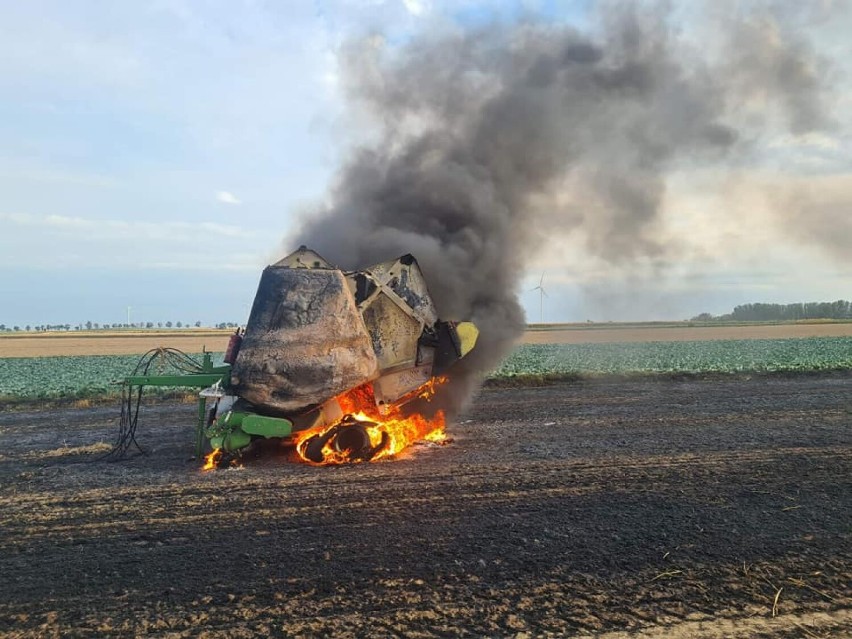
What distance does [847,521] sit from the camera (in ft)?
20.4

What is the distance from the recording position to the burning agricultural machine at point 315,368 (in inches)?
339

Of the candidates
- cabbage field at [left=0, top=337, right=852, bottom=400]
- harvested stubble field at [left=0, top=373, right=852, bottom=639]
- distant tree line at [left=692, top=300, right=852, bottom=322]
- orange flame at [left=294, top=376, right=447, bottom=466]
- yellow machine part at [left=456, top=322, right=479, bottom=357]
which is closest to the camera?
harvested stubble field at [left=0, top=373, right=852, bottom=639]

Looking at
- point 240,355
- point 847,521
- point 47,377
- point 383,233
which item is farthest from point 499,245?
point 47,377

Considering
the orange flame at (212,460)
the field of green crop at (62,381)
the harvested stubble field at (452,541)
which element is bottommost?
the harvested stubble field at (452,541)

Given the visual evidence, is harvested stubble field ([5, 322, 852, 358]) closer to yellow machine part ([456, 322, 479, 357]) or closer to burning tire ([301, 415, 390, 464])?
yellow machine part ([456, 322, 479, 357])

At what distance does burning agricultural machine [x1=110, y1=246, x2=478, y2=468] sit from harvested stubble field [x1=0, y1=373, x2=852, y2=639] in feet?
1.72

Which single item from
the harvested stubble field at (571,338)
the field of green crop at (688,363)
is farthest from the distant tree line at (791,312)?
the field of green crop at (688,363)

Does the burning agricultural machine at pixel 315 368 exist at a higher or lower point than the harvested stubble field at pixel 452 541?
Answer: higher

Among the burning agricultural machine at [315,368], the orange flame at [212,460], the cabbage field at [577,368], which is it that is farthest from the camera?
the cabbage field at [577,368]

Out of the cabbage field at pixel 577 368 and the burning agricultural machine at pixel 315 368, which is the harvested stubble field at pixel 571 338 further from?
the burning agricultural machine at pixel 315 368

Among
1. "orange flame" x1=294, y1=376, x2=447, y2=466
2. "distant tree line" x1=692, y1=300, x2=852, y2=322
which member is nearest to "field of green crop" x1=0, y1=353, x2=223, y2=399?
"orange flame" x1=294, y1=376, x2=447, y2=466

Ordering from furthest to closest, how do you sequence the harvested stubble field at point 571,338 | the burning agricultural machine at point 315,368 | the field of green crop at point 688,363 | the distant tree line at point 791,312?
the distant tree line at point 791,312, the harvested stubble field at point 571,338, the field of green crop at point 688,363, the burning agricultural machine at point 315,368

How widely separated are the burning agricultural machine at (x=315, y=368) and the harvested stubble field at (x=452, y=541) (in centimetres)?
53

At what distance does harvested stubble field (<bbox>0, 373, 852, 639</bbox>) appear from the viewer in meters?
4.33
